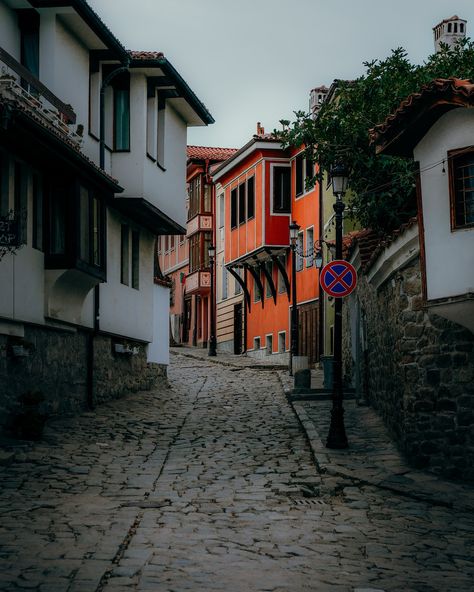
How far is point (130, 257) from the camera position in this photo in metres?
24.1

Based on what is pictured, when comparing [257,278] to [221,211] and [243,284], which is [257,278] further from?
[221,211]

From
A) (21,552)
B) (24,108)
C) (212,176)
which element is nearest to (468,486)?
(21,552)

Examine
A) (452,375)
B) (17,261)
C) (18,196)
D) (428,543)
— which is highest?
(18,196)

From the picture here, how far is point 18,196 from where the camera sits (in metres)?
17.0

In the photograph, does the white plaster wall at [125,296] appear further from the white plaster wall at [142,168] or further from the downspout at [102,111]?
the downspout at [102,111]

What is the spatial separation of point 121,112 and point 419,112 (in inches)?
394

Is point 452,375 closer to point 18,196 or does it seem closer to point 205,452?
point 205,452

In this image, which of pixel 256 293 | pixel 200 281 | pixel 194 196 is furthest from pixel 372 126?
pixel 194 196

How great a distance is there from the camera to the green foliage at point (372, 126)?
2223 centimetres

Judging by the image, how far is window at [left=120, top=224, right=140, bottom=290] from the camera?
23.6 meters

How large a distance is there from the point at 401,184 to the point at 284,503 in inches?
438

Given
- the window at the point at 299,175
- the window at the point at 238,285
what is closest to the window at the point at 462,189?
the window at the point at 299,175

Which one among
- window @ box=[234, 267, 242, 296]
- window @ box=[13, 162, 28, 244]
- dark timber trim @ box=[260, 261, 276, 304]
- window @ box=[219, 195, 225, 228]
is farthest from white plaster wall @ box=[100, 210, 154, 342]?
window @ box=[219, 195, 225, 228]

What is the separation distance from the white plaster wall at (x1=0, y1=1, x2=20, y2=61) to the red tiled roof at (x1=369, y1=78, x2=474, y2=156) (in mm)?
6731
